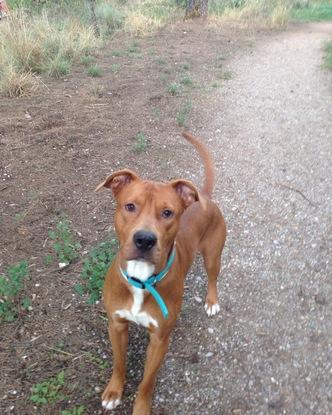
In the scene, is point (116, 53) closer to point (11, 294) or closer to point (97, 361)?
point (11, 294)

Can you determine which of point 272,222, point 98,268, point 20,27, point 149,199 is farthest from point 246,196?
point 20,27

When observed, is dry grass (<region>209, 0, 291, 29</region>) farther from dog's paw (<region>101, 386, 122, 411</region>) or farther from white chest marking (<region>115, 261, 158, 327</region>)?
dog's paw (<region>101, 386, 122, 411</region>)

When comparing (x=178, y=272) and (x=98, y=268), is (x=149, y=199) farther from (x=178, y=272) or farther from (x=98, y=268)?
(x=98, y=268)

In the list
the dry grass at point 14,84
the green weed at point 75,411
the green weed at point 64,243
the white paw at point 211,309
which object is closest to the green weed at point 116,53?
the dry grass at point 14,84

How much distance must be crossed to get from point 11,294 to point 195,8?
11.5 meters

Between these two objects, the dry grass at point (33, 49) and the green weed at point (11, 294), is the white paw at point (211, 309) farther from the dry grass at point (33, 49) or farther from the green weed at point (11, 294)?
the dry grass at point (33, 49)

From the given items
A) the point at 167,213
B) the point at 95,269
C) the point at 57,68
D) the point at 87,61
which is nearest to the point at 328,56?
the point at 87,61

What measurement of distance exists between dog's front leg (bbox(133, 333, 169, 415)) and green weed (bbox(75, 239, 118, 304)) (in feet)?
2.98

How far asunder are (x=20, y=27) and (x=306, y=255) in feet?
22.0

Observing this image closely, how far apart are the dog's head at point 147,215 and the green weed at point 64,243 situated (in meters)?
1.34

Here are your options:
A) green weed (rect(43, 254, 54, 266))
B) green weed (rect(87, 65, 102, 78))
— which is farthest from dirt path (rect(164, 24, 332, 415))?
green weed (rect(87, 65, 102, 78))

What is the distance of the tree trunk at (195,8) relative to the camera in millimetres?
12578

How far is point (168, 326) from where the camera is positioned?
254cm

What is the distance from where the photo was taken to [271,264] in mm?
4023
